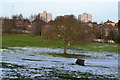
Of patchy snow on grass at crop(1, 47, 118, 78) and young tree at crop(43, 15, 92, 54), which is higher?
young tree at crop(43, 15, 92, 54)

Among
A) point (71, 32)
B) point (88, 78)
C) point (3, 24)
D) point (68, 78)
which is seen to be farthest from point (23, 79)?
point (3, 24)

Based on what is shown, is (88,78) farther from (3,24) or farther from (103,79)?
(3,24)

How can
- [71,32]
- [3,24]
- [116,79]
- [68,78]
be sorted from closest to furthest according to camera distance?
[68,78]
[116,79]
[71,32]
[3,24]

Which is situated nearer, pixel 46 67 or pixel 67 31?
pixel 46 67

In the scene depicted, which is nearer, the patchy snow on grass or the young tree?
the patchy snow on grass

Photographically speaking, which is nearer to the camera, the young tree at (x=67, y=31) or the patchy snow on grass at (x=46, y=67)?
the patchy snow on grass at (x=46, y=67)

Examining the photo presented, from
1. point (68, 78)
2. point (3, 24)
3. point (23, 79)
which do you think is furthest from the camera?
point (3, 24)

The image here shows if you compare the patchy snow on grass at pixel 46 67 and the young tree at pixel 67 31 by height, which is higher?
the young tree at pixel 67 31

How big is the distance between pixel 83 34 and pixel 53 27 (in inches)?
245

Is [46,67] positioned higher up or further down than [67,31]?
further down

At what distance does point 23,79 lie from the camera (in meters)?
15.9

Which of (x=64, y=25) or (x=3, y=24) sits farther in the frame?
(x=3, y=24)

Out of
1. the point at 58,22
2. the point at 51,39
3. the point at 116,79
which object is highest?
the point at 58,22

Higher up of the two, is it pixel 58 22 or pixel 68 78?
pixel 58 22
